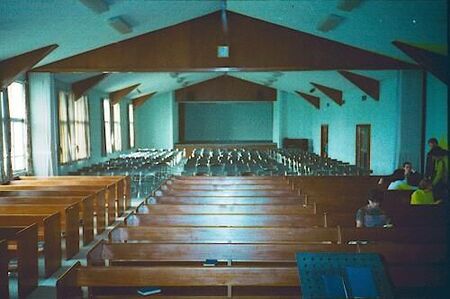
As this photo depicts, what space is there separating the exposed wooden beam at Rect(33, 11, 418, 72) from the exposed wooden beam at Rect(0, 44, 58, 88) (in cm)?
134

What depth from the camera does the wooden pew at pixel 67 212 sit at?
543cm

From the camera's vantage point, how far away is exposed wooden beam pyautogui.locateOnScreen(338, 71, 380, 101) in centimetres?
1140

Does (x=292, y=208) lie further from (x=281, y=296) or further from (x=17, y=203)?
(x=17, y=203)

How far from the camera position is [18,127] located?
8836 millimetres

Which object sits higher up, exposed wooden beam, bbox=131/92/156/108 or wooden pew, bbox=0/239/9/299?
exposed wooden beam, bbox=131/92/156/108

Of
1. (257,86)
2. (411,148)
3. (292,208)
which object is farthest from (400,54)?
(257,86)

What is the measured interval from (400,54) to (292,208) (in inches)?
176

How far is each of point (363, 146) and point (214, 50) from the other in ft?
20.0

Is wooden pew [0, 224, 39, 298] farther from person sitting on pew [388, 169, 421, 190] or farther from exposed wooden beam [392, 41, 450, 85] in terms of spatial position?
exposed wooden beam [392, 41, 450, 85]

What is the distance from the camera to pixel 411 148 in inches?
381

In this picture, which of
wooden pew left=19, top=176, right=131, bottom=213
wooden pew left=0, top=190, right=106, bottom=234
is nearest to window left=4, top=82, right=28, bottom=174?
wooden pew left=19, top=176, right=131, bottom=213

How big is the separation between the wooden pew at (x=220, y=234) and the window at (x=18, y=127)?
5335 mm

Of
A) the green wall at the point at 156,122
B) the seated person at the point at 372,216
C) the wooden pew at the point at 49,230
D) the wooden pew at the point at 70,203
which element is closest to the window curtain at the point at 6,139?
the wooden pew at the point at 70,203

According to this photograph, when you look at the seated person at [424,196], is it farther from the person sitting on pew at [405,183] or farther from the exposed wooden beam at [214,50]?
the exposed wooden beam at [214,50]
